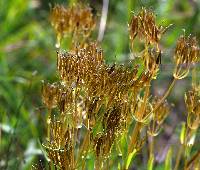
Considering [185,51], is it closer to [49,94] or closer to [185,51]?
[185,51]

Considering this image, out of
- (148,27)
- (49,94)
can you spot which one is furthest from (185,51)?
(49,94)

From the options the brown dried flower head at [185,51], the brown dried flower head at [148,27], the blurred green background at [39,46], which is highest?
the brown dried flower head at [148,27]

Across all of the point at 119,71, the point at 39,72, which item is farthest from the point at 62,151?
the point at 39,72

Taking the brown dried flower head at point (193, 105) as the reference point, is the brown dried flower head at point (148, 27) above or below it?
above

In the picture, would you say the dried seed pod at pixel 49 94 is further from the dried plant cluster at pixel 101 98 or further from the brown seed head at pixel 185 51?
the brown seed head at pixel 185 51

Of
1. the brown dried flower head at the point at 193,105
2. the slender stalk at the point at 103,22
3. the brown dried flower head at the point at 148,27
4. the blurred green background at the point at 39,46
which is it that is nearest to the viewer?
the brown dried flower head at the point at 148,27

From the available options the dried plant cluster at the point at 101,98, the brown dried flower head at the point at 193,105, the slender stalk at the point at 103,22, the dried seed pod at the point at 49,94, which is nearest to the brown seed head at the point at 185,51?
the dried plant cluster at the point at 101,98

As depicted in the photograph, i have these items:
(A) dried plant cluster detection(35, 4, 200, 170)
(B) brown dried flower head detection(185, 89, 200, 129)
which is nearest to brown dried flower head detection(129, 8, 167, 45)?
(A) dried plant cluster detection(35, 4, 200, 170)

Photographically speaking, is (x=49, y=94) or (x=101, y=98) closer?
(x=101, y=98)

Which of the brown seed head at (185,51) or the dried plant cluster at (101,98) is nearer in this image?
the dried plant cluster at (101,98)

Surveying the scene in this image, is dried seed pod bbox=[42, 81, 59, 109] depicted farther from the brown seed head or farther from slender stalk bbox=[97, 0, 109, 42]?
slender stalk bbox=[97, 0, 109, 42]

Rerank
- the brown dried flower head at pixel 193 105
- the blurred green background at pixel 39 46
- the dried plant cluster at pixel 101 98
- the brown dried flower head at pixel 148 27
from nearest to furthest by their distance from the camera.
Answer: the dried plant cluster at pixel 101 98 < the brown dried flower head at pixel 148 27 < the brown dried flower head at pixel 193 105 < the blurred green background at pixel 39 46

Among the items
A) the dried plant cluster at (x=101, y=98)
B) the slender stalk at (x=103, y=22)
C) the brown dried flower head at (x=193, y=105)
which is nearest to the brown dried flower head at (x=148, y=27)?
the dried plant cluster at (x=101, y=98)
